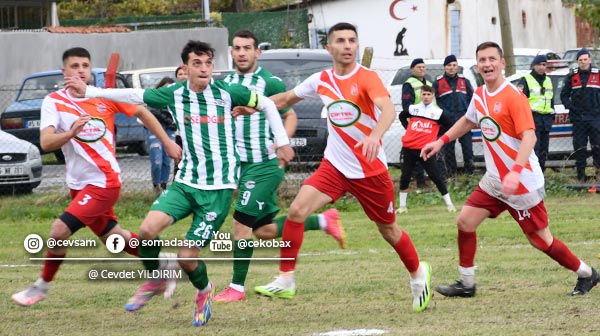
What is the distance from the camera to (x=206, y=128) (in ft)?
27.9

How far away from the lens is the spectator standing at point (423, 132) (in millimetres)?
15898

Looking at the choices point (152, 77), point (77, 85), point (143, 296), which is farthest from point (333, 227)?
point (152, 77)

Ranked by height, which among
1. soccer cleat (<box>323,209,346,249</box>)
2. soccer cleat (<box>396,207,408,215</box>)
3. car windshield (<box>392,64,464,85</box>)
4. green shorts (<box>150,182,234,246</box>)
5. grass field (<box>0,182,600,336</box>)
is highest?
car windshield (<box>392,64,464,85</box>)

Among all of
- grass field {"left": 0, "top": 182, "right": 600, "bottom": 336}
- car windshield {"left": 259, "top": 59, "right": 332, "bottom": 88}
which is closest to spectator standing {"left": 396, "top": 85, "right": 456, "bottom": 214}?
grass field {"left": 0, "top": 182, "right": 600, "bottom": 336}

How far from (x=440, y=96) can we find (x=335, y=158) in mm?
9309

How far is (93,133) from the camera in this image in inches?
370

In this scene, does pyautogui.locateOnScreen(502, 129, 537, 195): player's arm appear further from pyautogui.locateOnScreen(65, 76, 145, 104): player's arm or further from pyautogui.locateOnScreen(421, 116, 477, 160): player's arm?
pyautogui.locateOnScreen(65, 76, 145, 104): player's arm

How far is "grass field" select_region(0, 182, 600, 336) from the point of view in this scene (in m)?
8.06

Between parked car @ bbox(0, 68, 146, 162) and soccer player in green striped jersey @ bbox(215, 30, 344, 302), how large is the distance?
12.2m

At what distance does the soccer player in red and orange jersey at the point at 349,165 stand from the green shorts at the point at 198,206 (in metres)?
0.68

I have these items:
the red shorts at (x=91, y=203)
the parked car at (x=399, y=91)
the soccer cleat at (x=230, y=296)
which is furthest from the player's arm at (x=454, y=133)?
the parked car at (x=399, y=91)

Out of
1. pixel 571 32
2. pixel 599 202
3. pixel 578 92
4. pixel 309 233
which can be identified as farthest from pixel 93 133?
pixel 571 32

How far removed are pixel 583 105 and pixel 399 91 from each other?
3.39 meters

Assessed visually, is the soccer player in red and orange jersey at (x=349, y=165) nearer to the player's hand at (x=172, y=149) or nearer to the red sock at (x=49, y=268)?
the player's hand at (x=172, y=149)
